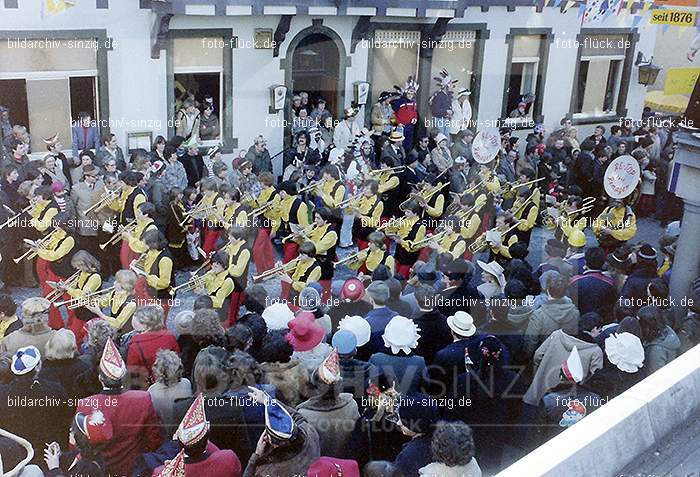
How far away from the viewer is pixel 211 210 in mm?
8016

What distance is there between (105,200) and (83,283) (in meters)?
1.63

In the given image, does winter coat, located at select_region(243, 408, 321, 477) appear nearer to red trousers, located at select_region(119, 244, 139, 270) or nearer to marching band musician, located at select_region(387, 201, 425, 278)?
red trousers, located at select_region(119, 244, 139, 270)

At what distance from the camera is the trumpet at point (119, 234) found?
23.7 feet

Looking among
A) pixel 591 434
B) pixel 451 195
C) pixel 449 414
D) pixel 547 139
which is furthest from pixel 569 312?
pixel 547 139

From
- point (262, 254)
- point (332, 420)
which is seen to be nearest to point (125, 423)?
point (332, 420)

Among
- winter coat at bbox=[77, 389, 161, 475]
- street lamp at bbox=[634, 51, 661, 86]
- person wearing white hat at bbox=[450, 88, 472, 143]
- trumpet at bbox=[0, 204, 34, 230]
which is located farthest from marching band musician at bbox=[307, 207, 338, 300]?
street lamp at bbox=[634, 51, 661, 86]

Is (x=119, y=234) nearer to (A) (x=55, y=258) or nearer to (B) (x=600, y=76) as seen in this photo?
(A) (x=55, y=258)

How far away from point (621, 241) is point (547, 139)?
→ 12.0 ft

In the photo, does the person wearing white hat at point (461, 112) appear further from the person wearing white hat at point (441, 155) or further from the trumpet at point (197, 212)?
the trumpet at point (197, 212)

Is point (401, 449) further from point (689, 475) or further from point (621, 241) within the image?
point (621, 241)

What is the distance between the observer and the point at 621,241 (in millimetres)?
8367

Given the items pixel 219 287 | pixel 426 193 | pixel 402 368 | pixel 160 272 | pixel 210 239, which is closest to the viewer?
pixel 402 368

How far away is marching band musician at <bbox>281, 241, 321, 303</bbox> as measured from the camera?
7.13 metres

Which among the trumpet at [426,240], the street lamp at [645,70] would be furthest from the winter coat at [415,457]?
the street lamp at [645,70]
